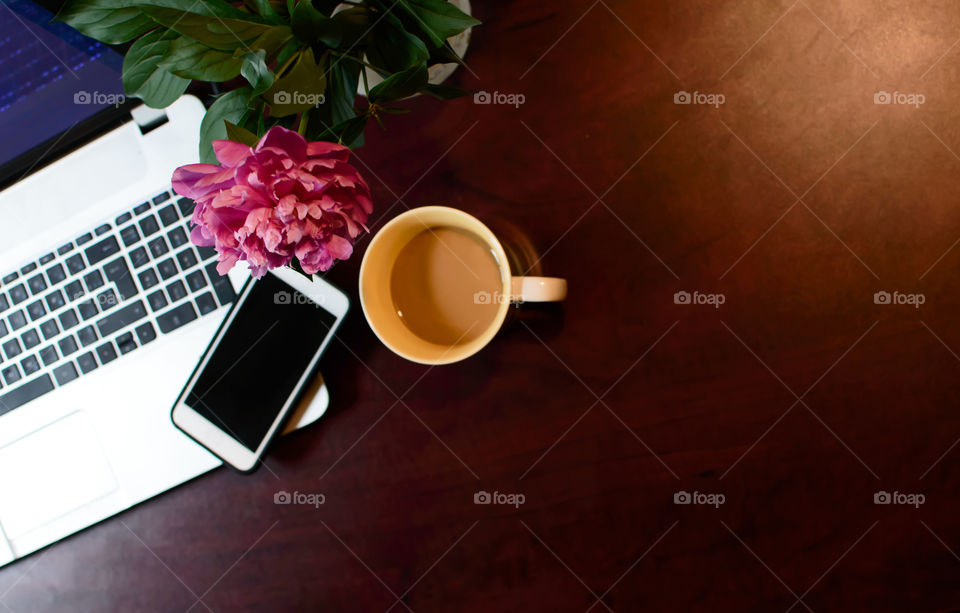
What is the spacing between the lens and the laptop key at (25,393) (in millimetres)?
667

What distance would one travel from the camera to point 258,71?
374 millimetres

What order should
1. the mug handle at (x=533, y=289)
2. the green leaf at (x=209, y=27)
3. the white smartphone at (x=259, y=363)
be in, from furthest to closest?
the white smartphone at (x=259, y=363)
the mug handle at (x=533, y=289)
the green leaf at (x=209, y=27)

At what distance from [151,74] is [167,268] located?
0.84 ft

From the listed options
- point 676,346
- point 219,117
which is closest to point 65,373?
point 219,117

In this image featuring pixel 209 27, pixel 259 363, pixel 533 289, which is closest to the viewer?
pixel 209 27

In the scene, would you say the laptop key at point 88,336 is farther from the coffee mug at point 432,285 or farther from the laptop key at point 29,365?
the coffee mug at point 432,285

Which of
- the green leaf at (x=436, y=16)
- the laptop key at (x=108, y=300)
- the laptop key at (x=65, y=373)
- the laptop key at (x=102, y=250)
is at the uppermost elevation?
the green leaf at (x=436, y=16)

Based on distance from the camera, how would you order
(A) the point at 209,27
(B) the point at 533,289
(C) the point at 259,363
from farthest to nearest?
(C) the point at 259,363
(B) the point at 533,289
(A) the point at 209,27

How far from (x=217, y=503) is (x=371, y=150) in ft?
1.41

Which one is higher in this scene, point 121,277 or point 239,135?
point 239,135

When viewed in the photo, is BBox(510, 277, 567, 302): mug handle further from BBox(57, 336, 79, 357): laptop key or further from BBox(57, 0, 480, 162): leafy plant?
BBox(57, 336, 79, 357): laptop key

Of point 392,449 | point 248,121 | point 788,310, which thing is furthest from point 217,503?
point 788,310

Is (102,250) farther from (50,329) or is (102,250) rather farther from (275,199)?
(275,199)

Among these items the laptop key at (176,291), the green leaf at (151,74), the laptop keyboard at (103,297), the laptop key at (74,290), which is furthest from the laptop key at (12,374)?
the green leaf at (151,74)
